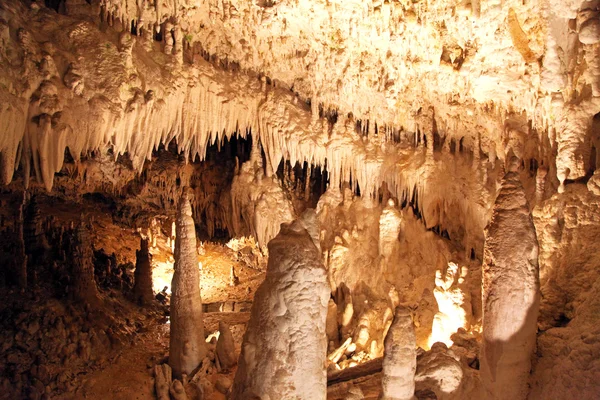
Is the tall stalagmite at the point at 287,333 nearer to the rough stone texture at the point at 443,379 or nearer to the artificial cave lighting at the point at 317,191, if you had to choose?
the artificial cave lighting at the point at 317,191

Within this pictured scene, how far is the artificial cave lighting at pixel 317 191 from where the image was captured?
16.7 ft

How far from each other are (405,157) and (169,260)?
890cm

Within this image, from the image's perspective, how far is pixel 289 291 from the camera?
4301 millimetres

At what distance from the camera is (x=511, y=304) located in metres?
5.05

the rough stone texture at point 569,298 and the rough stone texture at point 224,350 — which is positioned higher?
the rough stone texture at point 569,298

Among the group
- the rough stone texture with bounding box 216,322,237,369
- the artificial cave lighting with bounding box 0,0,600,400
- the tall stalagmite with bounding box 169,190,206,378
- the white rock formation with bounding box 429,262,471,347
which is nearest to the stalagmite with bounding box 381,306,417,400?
the artificial cave lighting with bounding box 0,0,600,400

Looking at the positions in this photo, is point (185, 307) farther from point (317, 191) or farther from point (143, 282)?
point (317, 191)

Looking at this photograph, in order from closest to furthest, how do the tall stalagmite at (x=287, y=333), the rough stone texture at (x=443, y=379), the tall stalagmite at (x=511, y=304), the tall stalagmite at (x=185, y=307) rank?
the tall stalagmite at (x=287, y=333) → the tall stalagmite at (x=511, y=304) → the rough stone texture at (x=443, y=379) → the tall stalagmite at (x=185, y=307)

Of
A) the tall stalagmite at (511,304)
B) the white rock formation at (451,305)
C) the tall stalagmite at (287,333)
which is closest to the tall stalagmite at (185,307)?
the white rock formation at (451,305)

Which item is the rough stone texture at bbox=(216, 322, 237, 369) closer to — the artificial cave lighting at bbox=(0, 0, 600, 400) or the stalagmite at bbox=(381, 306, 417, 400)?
the artificial cave lighting at bbox=(0, 0, 600, 400)

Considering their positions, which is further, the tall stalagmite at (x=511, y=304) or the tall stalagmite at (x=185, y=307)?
the tall stalagmite at (x=185, y=307)

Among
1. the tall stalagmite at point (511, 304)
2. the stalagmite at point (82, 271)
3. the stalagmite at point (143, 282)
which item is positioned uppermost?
the tall stalagmite at point (511, 304)

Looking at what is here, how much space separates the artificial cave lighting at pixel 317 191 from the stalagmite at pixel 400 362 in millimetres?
21

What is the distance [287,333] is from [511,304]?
7.95 ft
